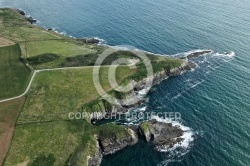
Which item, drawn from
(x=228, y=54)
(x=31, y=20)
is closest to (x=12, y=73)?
(x=31, y=20)

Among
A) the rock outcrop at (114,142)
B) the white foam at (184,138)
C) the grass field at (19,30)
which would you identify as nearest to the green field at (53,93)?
the grass field at (19,30)

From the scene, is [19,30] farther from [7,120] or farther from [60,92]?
[7,120]

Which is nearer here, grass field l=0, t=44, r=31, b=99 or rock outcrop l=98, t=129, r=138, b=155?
rock outcrop l=98, t=129, r=138, b=155

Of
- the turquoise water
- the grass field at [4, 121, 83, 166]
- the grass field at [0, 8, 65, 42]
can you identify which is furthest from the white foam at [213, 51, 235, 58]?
the grass field at [4, 121, 83, 166]

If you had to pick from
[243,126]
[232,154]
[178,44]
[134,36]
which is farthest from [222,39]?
[232,154]

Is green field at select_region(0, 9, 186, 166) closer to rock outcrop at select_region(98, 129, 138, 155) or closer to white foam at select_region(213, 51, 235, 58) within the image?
rock outcrop at select_region(98, 129, 138, 155)

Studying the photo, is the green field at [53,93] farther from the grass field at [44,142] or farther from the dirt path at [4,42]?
the dirt path at [4,42]

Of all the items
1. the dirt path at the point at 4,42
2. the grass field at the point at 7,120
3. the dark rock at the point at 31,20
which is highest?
the grass field at the point at 7,120
